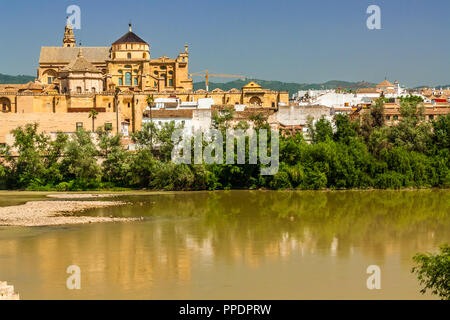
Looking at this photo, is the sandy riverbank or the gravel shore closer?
the sandy riverbank

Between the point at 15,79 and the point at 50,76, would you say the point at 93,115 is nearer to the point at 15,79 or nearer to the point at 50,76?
the point at 50,76

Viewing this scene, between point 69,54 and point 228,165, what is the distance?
80.8ft

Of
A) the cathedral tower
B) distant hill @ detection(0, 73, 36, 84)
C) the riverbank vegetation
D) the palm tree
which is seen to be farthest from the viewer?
distant hill @ detection(0, 73, 36, 84)

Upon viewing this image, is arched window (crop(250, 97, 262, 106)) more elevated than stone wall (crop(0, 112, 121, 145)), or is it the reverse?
arched window (crop(250, 97, 262, 106))

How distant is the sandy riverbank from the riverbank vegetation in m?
4.53

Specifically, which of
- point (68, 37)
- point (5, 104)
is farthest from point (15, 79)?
point (5, 104)

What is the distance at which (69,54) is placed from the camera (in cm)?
5078

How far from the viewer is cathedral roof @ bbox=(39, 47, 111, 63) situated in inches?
1988

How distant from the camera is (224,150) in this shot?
30.4 meters

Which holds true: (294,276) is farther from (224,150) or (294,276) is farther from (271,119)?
(271,119)

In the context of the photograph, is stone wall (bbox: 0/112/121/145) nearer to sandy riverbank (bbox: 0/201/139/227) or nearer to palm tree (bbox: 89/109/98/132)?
palm tree (bbox: 89/109/98/132)

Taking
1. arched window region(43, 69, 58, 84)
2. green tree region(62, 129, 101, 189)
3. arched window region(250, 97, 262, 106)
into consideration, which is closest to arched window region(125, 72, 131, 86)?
arched window region(43, 69, 58, 84)
